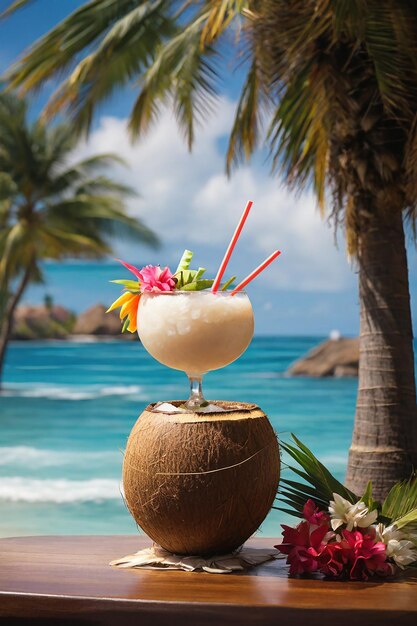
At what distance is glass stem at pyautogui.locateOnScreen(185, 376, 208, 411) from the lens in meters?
1.95

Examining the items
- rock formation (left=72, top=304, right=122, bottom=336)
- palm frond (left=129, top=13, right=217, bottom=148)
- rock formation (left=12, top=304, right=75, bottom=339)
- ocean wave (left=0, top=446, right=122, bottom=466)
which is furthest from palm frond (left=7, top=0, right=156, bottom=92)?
rock formation (left=12, top=304, right=75, bottom=339)

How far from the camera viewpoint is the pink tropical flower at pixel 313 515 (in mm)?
1895

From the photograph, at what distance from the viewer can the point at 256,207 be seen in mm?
27953

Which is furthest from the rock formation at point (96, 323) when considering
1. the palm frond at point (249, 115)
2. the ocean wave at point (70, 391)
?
the palm frond at point (249, 115)

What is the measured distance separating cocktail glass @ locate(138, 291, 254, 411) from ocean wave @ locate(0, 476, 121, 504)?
10.8 m

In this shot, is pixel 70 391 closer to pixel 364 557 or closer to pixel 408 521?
pixel 408 521

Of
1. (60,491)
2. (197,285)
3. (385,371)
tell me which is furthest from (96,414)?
(197,285)

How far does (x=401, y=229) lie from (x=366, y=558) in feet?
9.63

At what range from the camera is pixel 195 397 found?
1976mm

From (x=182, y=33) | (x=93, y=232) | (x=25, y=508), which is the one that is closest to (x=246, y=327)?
(x=182, y=33)

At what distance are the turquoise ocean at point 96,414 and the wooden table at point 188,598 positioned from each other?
29.6 ft

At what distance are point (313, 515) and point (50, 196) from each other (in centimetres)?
1956

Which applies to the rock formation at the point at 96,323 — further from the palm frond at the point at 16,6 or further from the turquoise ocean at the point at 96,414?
the palm frond at the point at 16,6

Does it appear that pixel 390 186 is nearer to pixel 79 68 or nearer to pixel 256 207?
pixel 79 68
